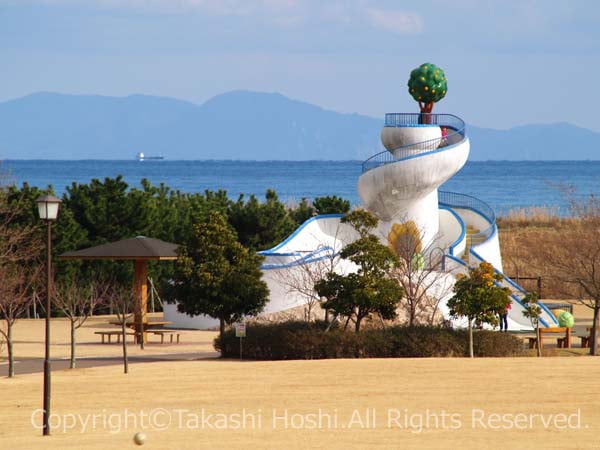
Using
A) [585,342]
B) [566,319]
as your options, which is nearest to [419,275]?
[566,319]

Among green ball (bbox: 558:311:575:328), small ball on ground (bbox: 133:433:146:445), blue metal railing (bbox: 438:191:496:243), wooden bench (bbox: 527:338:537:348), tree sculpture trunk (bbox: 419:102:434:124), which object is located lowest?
small ball on ground (bbox: 133:433:146:445)

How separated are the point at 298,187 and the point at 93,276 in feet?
407

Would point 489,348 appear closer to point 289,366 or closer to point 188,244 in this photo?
point 289,366

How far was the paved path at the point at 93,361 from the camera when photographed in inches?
1098

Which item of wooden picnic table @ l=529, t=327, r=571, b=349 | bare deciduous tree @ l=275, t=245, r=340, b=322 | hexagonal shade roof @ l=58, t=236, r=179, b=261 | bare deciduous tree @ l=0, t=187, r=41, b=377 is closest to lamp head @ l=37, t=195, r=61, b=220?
hexagonal shade roof @ l=58, t=236, r=179, b=261

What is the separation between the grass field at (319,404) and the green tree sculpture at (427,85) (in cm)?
1417

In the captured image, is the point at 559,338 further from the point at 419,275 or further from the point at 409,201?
the point at 409,201

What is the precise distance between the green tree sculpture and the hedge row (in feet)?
41.3

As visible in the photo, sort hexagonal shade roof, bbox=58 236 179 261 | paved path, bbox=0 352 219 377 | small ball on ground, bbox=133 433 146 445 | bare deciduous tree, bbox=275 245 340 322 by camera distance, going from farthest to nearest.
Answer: bare deciduous tree, bbox=275 245 340 322 → hexagonal shade roof, bbox=58 236 179 261 → paved path, bbox=0 352 219 377 → small ball on ground, bbox=133 433 146 445

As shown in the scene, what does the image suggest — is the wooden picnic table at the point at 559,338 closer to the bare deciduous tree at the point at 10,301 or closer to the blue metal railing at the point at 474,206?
the blue metal railing at the point at 474,206

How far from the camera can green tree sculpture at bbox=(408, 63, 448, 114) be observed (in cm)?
4059

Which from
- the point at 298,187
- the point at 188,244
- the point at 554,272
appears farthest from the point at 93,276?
the point at 298,187

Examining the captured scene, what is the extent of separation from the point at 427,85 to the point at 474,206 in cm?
662

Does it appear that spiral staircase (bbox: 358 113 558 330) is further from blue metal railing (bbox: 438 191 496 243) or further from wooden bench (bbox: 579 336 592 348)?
wooden bench (bbox: 579 336 592 348)
